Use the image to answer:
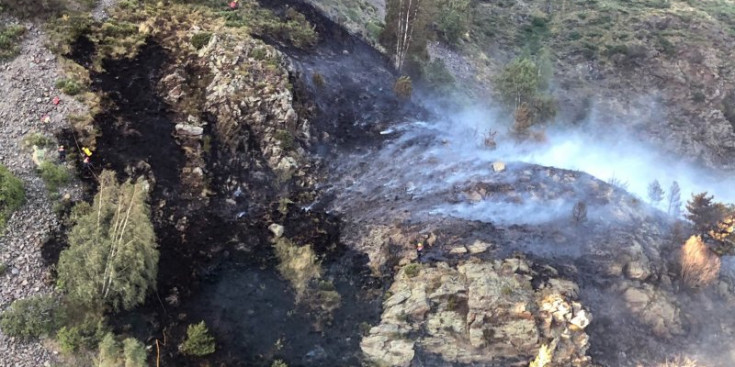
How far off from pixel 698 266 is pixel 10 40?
124 ft

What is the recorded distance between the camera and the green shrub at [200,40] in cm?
3147

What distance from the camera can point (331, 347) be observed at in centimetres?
2048

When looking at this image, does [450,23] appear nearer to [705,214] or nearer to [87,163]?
[705,214]

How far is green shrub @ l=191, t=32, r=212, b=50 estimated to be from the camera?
3147cm

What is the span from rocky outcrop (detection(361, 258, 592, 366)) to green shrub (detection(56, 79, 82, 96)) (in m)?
19.8

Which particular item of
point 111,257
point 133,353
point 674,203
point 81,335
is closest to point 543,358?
point 133,353

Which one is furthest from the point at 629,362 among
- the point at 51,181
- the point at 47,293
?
the point at 51,181

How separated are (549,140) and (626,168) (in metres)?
6.51

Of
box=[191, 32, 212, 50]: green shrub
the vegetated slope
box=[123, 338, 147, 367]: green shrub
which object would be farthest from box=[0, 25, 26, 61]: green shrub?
the vegetated slope

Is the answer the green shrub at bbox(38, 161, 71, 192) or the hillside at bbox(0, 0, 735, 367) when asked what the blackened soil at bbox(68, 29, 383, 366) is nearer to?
the hillside at bbox(0, 0, 735, 367)

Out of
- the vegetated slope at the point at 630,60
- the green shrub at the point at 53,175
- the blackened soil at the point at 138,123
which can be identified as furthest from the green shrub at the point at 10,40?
the vegetated slope at the point at 630,60

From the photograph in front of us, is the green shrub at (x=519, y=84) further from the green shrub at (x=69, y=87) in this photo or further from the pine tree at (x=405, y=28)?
the green shrub at (x=69, y=87)

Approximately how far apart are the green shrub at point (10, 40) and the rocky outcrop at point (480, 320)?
24.4 metres

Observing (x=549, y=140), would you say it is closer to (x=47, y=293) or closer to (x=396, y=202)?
(x=396, y=202)
